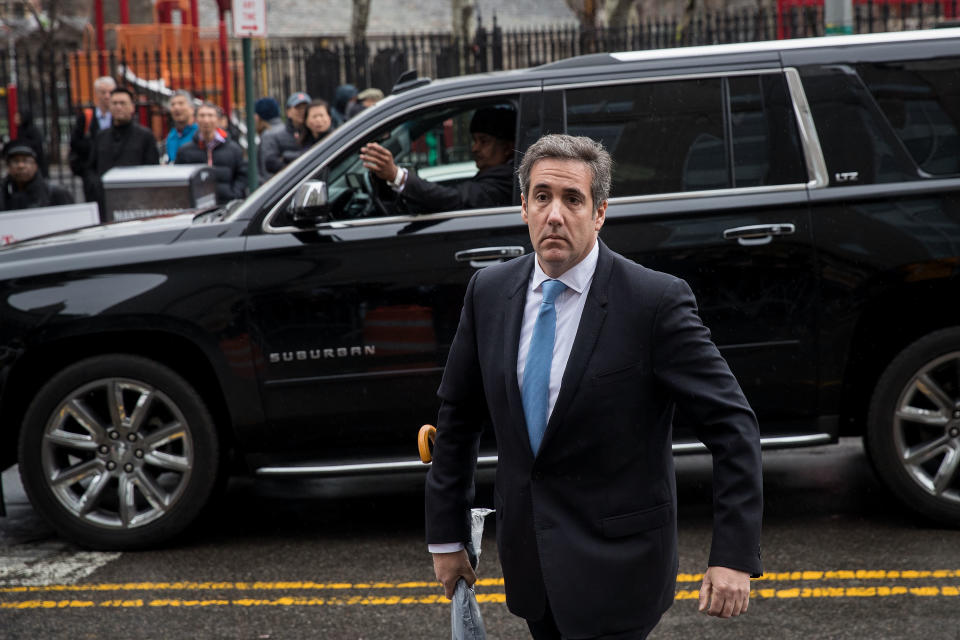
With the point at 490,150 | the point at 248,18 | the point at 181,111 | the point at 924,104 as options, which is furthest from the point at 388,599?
the point at 181,111

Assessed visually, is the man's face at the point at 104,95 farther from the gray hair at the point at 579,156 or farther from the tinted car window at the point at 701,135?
the gray hair at the point at 579,156

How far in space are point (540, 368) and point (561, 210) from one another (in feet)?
1.15

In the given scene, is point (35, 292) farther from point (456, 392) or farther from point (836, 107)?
point (836, 107)

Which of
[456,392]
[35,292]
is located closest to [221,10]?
[35,292]

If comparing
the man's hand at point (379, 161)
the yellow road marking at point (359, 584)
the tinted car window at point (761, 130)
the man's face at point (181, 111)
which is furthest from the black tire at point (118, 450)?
the man's face at point (181, 111)

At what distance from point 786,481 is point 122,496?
Result: 3.30 metres

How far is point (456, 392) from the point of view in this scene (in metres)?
3.05

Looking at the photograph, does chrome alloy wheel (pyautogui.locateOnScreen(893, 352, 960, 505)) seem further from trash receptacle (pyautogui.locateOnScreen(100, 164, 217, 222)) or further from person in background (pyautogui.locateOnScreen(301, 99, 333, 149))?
person in background (pyautogui.locateOnScreen(301, 99, 333, 149))

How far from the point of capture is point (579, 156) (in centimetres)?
285

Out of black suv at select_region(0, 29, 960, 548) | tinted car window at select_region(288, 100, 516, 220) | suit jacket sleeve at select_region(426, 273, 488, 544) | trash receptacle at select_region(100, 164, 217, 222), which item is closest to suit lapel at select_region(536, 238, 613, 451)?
suit jacket sleeve at select_region(426, 273, 488, 544)

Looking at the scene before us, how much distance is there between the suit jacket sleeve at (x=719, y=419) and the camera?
106 inches

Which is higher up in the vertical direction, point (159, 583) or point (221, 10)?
point (221, 10)

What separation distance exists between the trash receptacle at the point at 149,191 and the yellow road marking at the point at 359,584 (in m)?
4.85

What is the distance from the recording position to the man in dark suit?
278 cm
